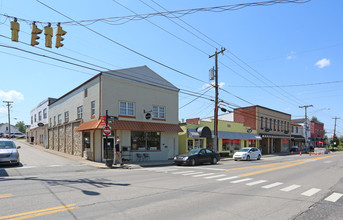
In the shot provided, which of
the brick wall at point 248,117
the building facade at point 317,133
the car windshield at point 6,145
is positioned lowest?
the building facade at point 317,133

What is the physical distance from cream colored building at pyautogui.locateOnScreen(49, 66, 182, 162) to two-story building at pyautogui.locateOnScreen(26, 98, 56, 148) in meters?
10.8

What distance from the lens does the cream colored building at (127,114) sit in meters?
19.8

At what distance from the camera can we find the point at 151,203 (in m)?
6.39

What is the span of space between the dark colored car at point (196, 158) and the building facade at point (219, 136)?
6.05 m

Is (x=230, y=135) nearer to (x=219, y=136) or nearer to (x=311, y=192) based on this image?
(x=219, y=136)

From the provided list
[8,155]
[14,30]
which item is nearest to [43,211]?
[14,30]

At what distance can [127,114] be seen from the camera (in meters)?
21.0

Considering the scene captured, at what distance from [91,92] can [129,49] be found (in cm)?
841

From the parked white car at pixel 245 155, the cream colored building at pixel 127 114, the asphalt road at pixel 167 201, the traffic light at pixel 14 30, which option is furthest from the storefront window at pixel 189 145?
the traffic light at pixel 14 30

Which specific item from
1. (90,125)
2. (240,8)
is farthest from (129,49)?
(90,125)

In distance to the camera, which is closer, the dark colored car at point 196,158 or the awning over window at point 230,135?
the dark colored car at point 196,158

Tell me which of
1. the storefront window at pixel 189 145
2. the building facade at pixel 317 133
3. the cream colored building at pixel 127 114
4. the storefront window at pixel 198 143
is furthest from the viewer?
the building facade at pixel 317 133

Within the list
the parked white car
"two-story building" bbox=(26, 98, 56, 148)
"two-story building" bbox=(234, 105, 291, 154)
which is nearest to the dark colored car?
the parked white car

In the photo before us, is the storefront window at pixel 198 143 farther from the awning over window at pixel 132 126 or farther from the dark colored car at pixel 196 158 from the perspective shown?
the dark colored car at pixel 196 158
